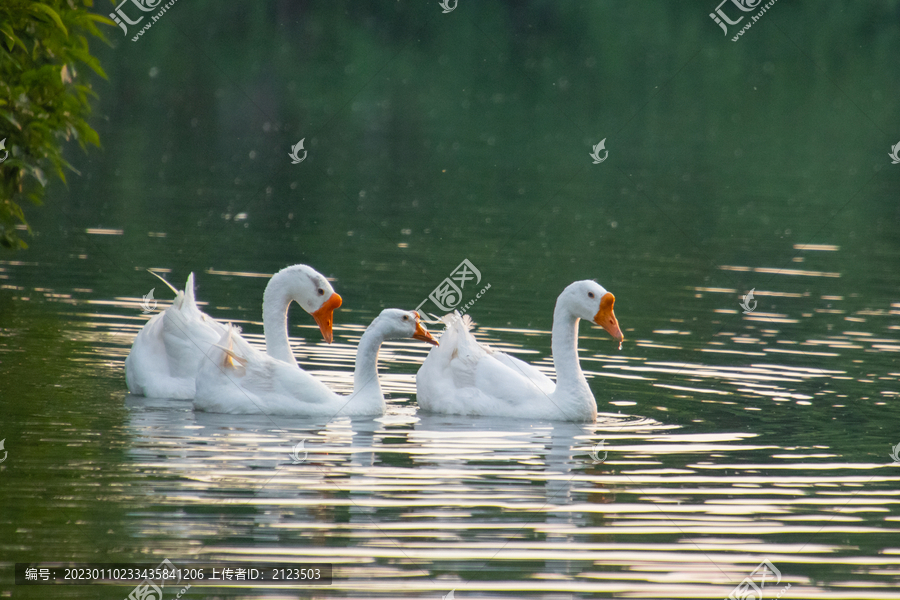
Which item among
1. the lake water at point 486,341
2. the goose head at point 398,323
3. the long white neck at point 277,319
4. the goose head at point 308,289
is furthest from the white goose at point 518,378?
the long white neck at point 277,319

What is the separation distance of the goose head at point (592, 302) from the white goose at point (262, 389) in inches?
88.2

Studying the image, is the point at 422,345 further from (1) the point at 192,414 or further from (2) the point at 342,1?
(2) the point at 342,1

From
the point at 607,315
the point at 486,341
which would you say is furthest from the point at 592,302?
the point at 486,341

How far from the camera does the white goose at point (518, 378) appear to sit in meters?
12.9

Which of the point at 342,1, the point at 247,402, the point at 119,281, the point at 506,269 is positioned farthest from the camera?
the point at 342,1

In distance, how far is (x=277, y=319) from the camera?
1354cm

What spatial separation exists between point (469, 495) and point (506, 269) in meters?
11.9

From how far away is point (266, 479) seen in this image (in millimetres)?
10039

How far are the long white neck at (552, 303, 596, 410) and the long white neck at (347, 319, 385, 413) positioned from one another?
178cm

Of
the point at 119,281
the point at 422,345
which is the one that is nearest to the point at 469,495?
the point at 422,345

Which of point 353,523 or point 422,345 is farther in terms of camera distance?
point 422,345

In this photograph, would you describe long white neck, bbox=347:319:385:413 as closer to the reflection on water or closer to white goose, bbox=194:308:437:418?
white goose, bbox=194:308:437:418

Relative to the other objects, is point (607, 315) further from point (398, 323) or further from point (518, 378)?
point (398, 323)

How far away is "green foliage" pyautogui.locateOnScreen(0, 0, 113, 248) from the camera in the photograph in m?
10.5
